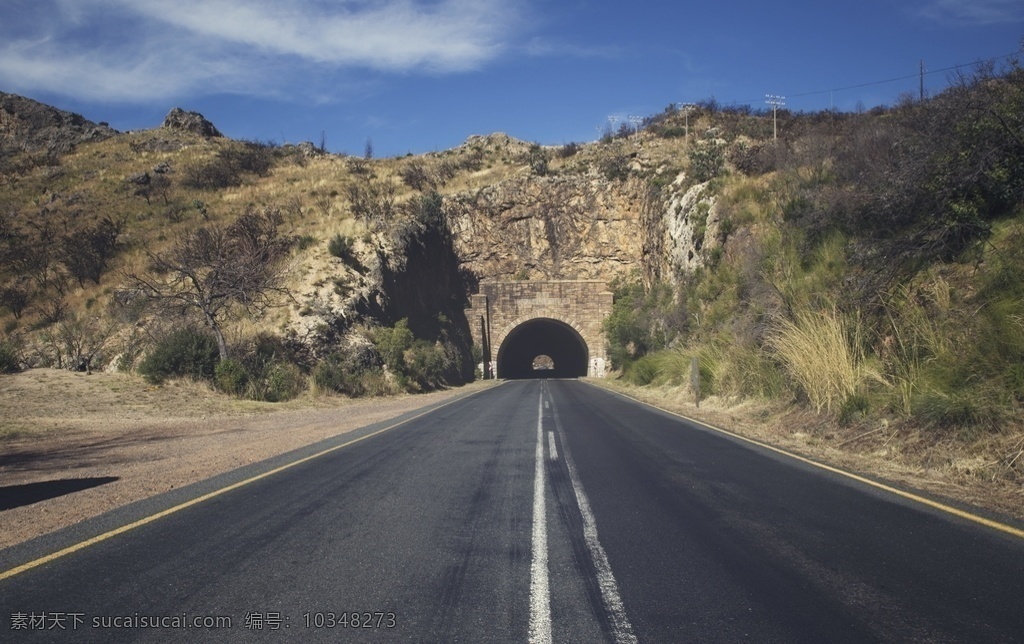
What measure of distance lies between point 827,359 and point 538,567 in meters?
9.22

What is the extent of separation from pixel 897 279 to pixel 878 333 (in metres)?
1.05

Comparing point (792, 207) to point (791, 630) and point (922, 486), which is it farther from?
point (791, 630)

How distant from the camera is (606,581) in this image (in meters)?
4.23

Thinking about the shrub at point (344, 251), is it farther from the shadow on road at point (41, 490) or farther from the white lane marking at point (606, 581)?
the white lane marking at point (606, 581)

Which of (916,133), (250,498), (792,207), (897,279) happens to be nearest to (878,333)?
(897,279)

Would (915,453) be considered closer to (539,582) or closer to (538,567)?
(538,567)

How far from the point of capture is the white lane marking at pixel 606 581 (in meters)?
3.46

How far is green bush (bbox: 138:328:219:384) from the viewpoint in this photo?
21.2 m

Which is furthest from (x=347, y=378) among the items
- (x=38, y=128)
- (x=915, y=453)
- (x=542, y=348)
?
(x=38, y=128)

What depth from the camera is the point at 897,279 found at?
37.6ft

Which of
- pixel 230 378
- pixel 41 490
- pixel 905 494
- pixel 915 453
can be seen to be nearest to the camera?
pixel 905 494

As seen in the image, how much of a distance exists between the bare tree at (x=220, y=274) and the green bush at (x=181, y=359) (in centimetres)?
54

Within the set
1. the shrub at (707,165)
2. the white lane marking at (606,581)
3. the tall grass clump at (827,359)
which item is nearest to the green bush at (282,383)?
the tall grass clump at (827,359)

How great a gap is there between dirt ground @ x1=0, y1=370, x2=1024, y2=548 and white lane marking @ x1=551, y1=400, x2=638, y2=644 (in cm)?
381
